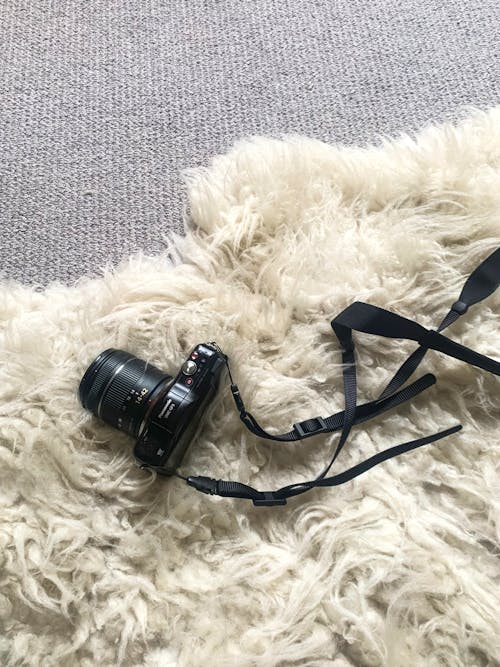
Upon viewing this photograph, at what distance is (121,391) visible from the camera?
0.56 m

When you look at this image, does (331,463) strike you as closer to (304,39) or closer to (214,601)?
(214,601)

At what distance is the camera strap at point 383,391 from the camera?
57 centimetres

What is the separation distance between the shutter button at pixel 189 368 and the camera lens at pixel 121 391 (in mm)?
24

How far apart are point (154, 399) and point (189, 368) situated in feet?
0.14

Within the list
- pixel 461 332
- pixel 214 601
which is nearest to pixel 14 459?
pixel 214 601

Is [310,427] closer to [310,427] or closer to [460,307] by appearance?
[310,427]

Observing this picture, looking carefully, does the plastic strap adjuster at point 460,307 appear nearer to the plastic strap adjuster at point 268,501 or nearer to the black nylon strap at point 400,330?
the black nylon strap at point 400,330

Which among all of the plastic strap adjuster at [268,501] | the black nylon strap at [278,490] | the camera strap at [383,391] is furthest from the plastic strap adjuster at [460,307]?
the plastic strap adjuster at [268,501]

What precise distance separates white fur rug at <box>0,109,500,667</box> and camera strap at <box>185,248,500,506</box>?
16 mm

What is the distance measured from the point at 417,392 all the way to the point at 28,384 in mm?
393

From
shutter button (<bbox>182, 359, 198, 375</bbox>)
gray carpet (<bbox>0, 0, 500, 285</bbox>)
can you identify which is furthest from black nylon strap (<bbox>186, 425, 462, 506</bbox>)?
gray carpet (<bbox>0, 0, 500, 285</bbox>)

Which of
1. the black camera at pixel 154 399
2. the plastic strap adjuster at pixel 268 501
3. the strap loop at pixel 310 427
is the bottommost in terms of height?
the plastic strap adjuster at pixel 268 501

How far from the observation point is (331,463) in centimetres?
57

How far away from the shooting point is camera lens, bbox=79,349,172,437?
22.1 inches
